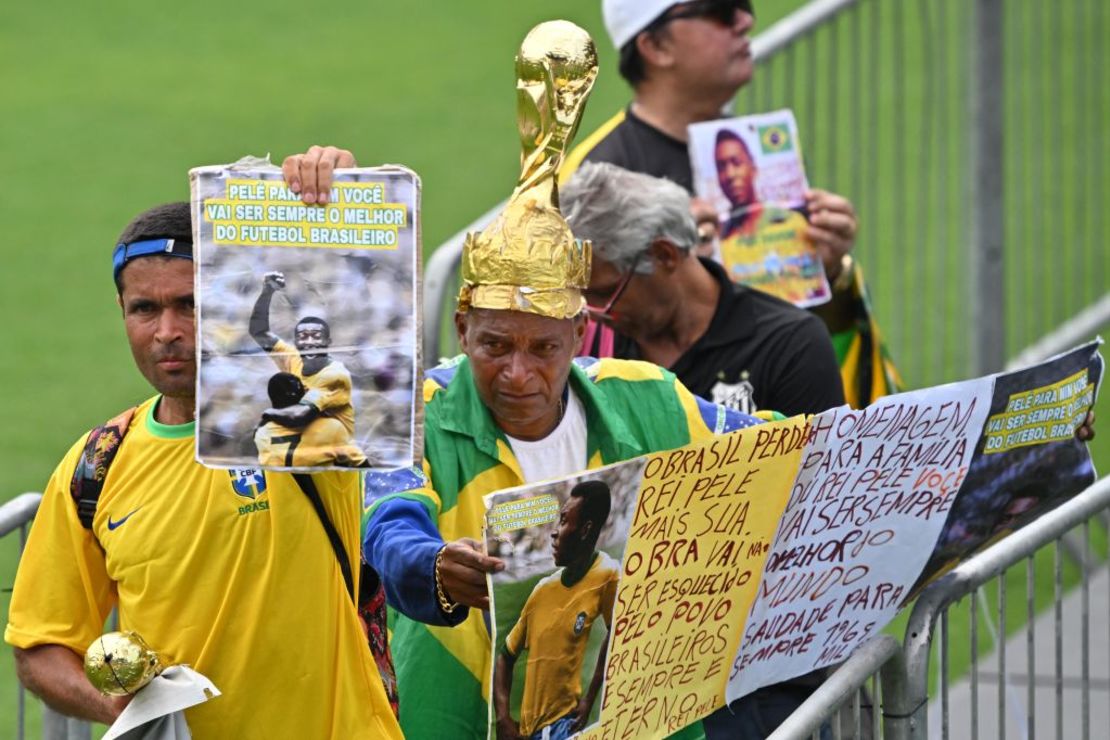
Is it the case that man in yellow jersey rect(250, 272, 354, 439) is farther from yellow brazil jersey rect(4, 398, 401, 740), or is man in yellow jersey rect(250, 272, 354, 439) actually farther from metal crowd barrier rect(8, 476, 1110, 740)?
metal crowd barrier rect(8, 476, 1110, 740)

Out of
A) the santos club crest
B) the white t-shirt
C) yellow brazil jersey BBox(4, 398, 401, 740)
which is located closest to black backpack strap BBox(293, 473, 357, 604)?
yellow brazil jersey BBox(4, 398, 401, 740)

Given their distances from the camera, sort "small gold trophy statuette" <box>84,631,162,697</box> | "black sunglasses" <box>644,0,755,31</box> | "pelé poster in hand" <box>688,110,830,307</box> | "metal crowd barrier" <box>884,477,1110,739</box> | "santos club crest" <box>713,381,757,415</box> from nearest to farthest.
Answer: "small gold trophy statuette" <box>84,631,162,697</box> → "metal crowd barrier" <box>884,477,1110,739</box> → "santos club crest" <box>713,381,757,415</box> → "pelé poster in hand" <box>688,110,830,307</box> → "black sunglasses" <box>644,0,755,31</box>

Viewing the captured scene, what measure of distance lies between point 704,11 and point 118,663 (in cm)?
362

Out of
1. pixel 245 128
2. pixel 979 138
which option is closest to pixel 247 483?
pixel 979 138

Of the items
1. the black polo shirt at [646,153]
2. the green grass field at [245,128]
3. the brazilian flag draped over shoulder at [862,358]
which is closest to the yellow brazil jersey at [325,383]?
the brazilian flag draped over shoulder at [862,358]

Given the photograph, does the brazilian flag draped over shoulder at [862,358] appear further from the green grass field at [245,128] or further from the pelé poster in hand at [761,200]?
the green grass field at [245,128]

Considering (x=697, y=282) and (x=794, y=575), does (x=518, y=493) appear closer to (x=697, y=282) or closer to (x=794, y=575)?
(x=794, y=575)

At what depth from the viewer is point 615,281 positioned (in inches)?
199

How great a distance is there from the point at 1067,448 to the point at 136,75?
36.1 ft

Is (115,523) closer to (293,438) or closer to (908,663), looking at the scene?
(293,438)

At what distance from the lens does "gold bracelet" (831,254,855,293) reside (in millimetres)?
5961

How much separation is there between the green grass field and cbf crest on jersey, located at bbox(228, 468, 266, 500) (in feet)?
14.1

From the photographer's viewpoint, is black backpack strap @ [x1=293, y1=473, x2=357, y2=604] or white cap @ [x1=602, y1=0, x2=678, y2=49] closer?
black backpack strap @ [x1=293, y1=473, x2=357, y2=604]

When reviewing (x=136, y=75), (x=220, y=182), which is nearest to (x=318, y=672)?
(x=220, y=182)
